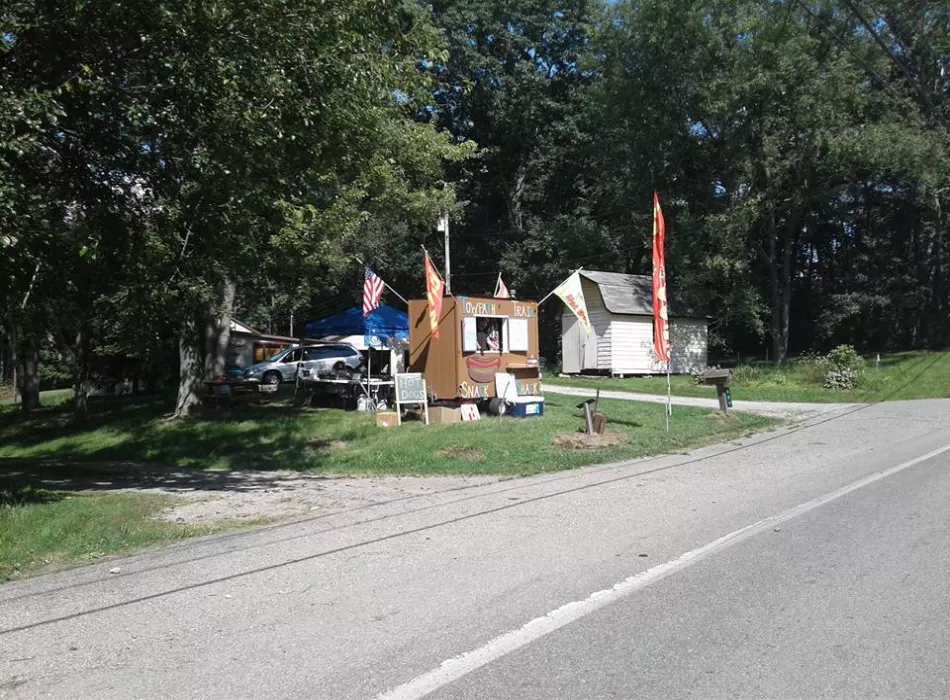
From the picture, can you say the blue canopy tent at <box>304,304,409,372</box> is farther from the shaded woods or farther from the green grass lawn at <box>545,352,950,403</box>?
the green grass lawn at <box>545,352,950,403</box>

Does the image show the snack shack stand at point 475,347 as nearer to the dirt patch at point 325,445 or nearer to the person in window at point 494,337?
the person in window at point 494,337

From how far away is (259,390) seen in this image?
24.3 m

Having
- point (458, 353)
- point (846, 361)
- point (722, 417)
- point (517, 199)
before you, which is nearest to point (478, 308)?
point (458, 353)

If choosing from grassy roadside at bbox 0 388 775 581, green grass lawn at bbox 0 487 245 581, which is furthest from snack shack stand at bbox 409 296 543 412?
green grass lawn at bbox 0 487 245 581

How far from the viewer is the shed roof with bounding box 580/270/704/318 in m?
32.5

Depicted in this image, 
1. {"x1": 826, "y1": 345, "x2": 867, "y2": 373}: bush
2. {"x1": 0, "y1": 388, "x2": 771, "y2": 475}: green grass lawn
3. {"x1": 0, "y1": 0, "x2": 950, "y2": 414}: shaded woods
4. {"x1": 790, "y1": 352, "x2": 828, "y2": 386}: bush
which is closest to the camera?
{"x1": 0, "y1": 0, "x2": 950, "y2": 414}: shaded woods

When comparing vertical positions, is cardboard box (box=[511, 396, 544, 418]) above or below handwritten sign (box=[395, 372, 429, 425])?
below

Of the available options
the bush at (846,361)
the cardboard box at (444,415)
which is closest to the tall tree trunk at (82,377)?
the cardboard box at (444,415)

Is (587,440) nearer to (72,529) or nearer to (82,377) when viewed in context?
(72,529)

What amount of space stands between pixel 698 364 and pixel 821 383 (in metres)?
9.68

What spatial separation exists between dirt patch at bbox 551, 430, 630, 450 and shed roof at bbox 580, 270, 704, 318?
698 inches

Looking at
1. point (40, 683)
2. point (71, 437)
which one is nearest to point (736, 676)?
point (40, 683)

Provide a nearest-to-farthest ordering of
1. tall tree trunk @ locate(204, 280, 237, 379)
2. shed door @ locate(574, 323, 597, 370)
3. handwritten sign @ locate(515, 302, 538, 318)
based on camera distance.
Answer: handwritten sign @ locate(515, 302, 538, 318) < tall tree trunk @ locate(204, 280, 237, 379) < shed door @ locate(574, 323, 597, 370)

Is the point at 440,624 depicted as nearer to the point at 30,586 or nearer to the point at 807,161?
the point at 30,586
